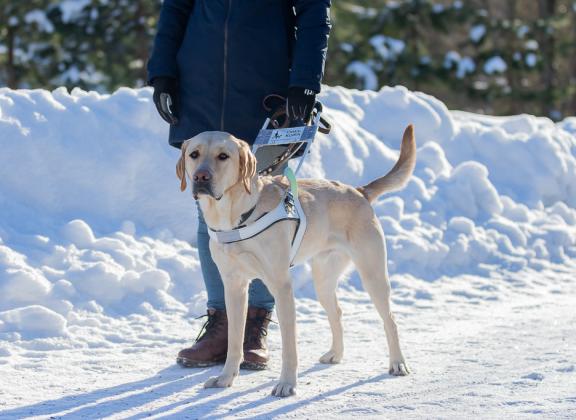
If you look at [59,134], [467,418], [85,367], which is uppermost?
[59,134]

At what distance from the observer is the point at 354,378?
15.5ft

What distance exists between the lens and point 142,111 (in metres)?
8.16

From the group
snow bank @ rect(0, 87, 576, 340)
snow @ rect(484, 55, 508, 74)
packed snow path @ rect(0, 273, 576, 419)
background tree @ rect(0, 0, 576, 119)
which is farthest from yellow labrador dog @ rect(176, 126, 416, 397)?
snow @ rect(484, 55, 508, 74)

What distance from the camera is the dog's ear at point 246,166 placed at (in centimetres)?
433

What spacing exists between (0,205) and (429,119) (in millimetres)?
4954

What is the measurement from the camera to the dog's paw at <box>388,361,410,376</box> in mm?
4785

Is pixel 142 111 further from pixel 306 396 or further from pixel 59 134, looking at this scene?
pixel 306 396

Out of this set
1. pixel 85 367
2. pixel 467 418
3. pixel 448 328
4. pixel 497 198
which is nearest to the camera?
pixel 467 418

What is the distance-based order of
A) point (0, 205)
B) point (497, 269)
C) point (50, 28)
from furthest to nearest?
point (50, 28), point (497, 269), point (0, 205)

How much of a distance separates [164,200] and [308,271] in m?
1.44

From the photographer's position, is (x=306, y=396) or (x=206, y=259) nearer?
(x=306, y=396)

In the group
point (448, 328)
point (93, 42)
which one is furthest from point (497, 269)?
point (93, 42)

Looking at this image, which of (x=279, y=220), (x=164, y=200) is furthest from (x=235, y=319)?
(x=164, y=200)

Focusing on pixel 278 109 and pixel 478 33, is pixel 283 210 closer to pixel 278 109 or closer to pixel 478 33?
pixel 278 109
